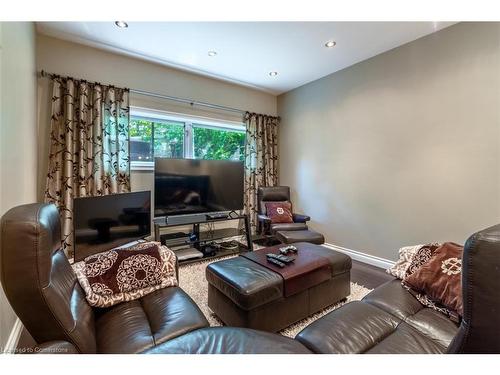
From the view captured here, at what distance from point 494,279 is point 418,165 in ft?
8.17

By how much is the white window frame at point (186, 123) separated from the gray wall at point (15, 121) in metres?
1.08

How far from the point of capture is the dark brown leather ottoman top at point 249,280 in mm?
1520

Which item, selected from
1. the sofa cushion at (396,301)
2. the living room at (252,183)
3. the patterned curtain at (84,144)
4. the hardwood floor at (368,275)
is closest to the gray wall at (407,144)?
the living room at (252,183)

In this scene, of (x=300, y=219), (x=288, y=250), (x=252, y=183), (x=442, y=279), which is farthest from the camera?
(x=252, y=183)

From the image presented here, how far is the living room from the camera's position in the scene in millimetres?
1040

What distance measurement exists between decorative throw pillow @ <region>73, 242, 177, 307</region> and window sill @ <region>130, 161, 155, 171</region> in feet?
5.64

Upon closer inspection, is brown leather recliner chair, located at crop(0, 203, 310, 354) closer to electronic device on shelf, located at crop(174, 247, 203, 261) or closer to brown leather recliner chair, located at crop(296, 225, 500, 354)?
brown leather recliner chair, located at crop(296, 225, 500, 354)

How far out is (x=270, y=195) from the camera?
12.6 ft

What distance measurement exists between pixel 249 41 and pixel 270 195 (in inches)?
86.5

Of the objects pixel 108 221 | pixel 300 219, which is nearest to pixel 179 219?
pixel 108 221

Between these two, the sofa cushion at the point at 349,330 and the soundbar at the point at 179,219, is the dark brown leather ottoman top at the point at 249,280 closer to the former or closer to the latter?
the sofa cushion at the point at 349,330

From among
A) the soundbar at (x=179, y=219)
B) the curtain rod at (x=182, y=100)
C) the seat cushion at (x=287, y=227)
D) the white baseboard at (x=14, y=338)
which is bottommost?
the white baseboard at (x=14, y=338)

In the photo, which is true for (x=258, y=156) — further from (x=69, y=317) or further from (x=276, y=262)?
(x=69, y=317)
